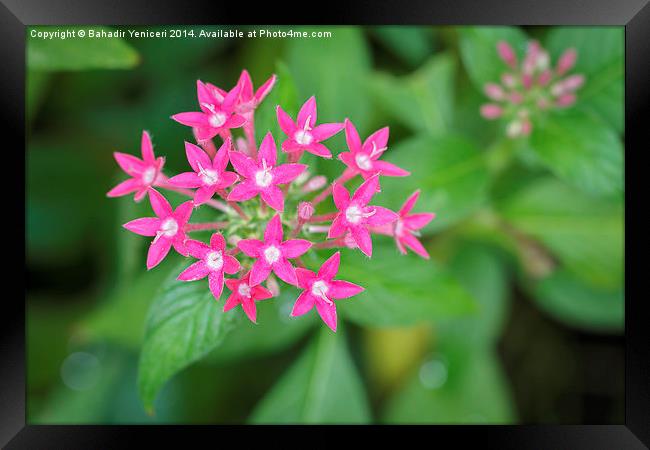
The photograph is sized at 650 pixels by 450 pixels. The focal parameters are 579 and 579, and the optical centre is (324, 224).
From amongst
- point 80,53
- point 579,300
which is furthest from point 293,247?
point 579,300

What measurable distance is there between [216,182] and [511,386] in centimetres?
217

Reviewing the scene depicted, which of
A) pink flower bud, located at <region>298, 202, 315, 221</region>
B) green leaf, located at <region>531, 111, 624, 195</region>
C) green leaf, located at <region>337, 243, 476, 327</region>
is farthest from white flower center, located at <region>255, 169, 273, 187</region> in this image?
green leaf, located at <region>531, 111, 624, 195</region>

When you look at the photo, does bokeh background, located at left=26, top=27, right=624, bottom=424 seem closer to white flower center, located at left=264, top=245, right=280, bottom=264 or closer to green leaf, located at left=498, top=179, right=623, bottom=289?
green leaf, located at left=498, top=179, right=623, bottom=289

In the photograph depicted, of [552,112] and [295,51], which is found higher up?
[295,51]

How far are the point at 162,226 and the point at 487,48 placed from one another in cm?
139

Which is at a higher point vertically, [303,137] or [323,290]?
[303,137]

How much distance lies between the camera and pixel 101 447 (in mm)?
1755

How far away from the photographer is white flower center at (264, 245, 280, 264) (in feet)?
4.00

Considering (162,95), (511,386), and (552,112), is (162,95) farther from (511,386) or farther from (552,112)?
(511,386)

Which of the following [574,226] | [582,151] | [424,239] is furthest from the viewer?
[424,239]

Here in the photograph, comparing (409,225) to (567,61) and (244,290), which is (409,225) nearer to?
(244,290)

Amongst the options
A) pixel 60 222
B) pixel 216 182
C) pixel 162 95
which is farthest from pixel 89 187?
pixel 216 182

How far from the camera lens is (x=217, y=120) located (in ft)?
4.35

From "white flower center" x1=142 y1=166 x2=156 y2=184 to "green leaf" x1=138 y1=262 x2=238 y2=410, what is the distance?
0.22 metres
